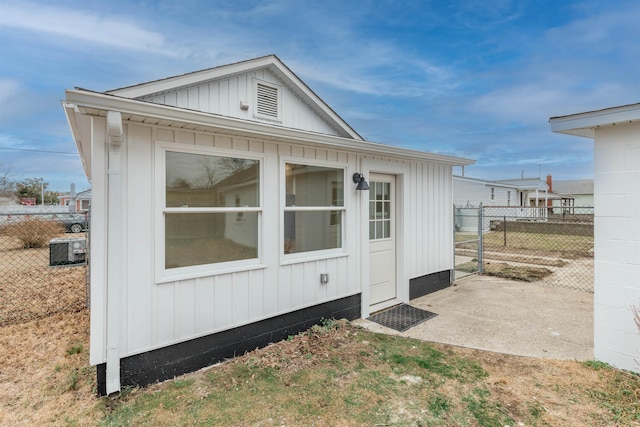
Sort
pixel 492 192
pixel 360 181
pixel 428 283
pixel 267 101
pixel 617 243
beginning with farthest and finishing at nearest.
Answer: pixel 492 192, pixel 428 283, pixel 267 101, pixel 360 181, pixel 617 243

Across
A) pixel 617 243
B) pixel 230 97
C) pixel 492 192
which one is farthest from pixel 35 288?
pixel 492 192

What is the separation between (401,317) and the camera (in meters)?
4.63

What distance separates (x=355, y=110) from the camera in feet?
55.1

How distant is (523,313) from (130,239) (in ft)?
17.5

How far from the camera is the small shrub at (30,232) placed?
10.0 m

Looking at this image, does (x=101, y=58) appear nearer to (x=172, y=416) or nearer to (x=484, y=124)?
(x=172, y=416)

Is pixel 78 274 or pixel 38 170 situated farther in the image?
pixel 38 170

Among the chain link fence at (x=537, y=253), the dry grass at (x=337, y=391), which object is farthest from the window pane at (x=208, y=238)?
the chain link fence at (x=537, y=253)

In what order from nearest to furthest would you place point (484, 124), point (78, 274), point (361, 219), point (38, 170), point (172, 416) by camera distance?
point (172, 416) < point (361, 219) < point (78, 274) < point (484, 124) < point (38, 170)

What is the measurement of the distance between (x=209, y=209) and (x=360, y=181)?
2190 millimetres

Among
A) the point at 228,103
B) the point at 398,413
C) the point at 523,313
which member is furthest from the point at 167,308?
the point at 523,313

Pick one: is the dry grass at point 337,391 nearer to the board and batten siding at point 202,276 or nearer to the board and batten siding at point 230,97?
the board and batten siding at point 202,276

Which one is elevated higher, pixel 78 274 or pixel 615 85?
pixel 615 85

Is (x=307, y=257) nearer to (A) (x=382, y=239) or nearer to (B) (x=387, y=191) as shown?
(A) (x=382, y=239)
